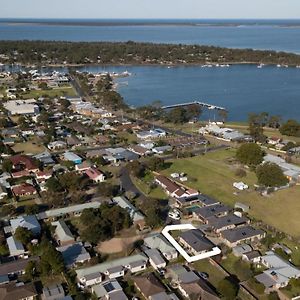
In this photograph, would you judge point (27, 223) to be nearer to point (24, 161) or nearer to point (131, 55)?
point (24, 161)

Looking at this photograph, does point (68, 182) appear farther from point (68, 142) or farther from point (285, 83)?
point (285, 83)

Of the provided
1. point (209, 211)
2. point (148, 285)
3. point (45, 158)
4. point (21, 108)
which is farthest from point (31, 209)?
point (21, 108)

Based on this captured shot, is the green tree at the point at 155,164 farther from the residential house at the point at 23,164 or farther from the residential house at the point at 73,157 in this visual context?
the residential house at the point at 23,164

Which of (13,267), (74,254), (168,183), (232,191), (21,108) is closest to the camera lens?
(13,267)

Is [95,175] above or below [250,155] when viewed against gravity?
below

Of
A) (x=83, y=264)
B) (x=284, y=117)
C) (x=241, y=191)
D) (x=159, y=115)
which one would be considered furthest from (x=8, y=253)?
(x=284, y=117)

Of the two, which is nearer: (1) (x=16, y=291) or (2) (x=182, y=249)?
(1) (x=16, y=291)
